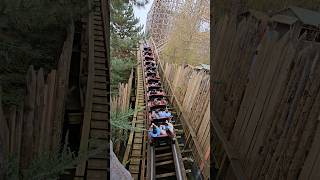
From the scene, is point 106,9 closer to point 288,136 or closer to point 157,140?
point 157,140

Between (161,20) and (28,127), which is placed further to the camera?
(161,20)

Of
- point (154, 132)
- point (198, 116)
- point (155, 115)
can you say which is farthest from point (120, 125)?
point (155, 115)

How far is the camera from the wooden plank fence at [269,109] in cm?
347

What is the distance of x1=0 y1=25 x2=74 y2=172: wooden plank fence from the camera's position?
82.0 inches

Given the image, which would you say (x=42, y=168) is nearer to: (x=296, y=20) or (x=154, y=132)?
(x=296, y=20)

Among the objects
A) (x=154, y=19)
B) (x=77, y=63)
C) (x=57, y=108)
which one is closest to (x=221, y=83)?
(x=77, y=63)

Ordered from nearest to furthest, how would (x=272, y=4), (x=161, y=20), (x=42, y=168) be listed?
(x=42, y=168), (x=272, y=4), (x=161, y=20)

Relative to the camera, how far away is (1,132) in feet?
6.15

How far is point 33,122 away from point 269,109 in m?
2.70

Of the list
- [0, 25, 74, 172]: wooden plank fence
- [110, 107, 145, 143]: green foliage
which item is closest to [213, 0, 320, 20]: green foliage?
[110, 107, 145, 143]: green foliage

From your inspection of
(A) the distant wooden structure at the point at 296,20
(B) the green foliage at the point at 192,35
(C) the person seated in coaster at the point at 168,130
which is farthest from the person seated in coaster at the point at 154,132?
(B) the green foliage at the point at 192,35

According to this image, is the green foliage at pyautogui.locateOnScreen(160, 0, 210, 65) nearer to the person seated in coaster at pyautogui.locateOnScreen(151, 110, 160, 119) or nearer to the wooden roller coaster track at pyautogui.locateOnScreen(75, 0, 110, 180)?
the person seated in coaster at pyautogui.locateOnScreen(151, 110, 160, 119)

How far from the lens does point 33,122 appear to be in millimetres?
2305

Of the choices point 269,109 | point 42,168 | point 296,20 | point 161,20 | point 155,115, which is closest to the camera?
point 42,168
